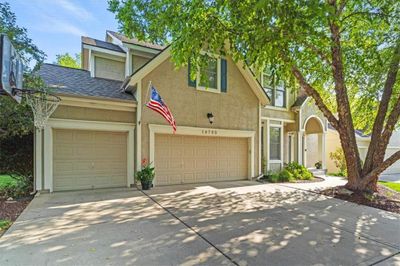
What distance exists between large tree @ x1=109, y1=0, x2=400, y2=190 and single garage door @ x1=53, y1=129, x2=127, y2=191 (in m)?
4.17

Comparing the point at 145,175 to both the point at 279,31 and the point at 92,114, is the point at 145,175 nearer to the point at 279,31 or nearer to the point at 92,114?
the point at 92,114

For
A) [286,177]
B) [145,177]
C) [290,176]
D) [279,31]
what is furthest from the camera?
[290,176]

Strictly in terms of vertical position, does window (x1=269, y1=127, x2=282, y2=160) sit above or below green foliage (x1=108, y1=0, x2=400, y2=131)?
below

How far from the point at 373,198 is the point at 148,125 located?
28.2 ft

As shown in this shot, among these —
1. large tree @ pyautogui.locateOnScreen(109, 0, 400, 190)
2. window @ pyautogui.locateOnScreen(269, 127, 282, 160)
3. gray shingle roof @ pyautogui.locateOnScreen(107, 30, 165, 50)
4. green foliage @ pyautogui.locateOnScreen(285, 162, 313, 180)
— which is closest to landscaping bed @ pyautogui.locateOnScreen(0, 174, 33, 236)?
large tree @ pyautogui.locateOnScreen(109, 0, 400, 190)

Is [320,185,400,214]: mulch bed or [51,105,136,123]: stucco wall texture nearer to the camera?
[320,185,400,214]: mulch bed

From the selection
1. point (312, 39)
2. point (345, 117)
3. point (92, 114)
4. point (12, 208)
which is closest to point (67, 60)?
point (92, 114)

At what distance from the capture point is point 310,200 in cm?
796

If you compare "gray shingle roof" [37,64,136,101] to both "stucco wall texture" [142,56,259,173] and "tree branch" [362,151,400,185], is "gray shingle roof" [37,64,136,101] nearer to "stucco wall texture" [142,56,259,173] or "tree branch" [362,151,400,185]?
"stucco wall texture" [142,56,259,173]

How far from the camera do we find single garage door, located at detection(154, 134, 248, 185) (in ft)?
33.1

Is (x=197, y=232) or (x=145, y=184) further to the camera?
(x=145, y=184)

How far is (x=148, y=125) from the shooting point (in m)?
9.48

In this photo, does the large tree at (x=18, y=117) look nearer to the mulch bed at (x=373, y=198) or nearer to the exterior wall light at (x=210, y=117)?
the exterior wall light at (x=210, y=117)

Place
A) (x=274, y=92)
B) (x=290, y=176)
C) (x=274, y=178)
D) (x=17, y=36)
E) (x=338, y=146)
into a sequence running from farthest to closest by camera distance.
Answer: (x=338, y=146) → (x=274, y=92) → (x=290, y=176) → (x=274, y=178) → (x=17, y=36)
